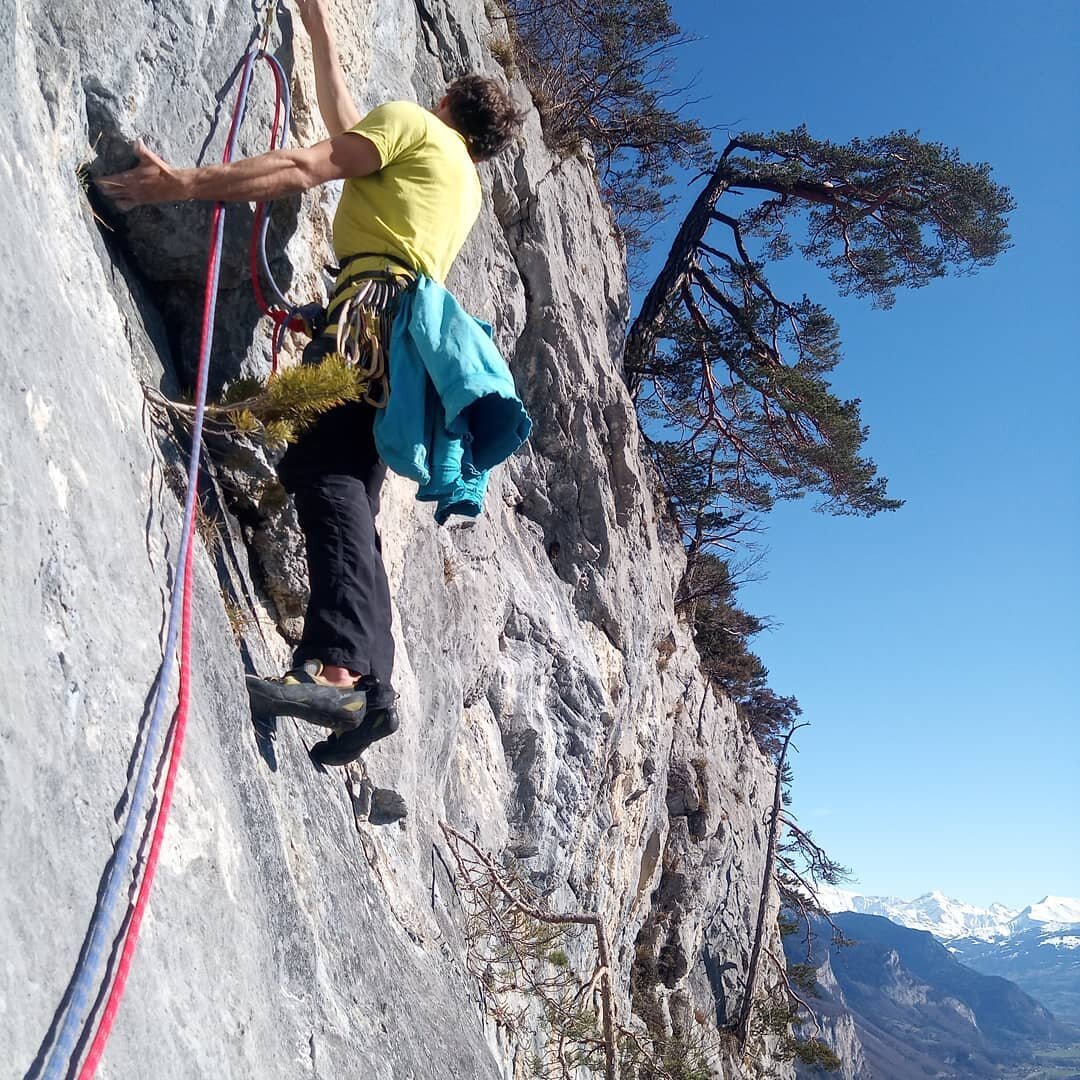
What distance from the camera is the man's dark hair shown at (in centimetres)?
343

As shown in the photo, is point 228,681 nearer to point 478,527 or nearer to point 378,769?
point 378,769

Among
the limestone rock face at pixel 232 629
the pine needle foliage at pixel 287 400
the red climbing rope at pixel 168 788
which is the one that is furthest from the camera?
the pine needle foliage at pixel 287 400

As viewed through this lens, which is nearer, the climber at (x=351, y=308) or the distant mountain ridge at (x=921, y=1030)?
the climber at (x=351, y=308)

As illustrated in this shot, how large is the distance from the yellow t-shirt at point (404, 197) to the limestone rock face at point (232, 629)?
0.41m

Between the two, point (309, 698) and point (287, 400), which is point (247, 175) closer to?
point (287, 400)

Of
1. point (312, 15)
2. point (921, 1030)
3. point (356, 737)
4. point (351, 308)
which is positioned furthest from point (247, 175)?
point (921, 1030)

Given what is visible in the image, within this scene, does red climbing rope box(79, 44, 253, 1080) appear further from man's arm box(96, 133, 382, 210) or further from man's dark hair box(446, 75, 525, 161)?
man's dark hair box(446, 75, 525, 161)

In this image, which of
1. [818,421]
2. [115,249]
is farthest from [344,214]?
[818,421]

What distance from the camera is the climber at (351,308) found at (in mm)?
2678

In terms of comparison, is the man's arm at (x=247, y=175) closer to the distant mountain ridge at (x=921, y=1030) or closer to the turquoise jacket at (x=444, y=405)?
the turquoise jacket at (x=444, y=405)

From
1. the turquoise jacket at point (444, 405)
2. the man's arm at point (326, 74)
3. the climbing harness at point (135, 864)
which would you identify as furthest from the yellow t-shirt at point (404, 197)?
the climbing harness at point (135, 864)

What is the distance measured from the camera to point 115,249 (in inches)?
112

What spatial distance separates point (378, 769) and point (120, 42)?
8.83ft

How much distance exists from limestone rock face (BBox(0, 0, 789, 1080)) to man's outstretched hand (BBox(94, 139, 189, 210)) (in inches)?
2.7
